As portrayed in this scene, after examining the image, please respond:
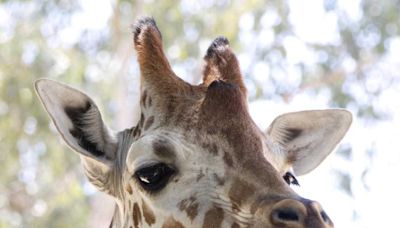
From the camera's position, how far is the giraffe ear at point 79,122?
161 inches

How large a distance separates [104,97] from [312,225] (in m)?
14.9

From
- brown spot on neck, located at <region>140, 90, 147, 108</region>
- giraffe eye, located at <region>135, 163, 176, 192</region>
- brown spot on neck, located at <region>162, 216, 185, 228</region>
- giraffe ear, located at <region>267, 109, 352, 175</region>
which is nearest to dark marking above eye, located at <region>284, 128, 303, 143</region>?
giraffe ear, located at <region>267, 109, 352, 175</region>

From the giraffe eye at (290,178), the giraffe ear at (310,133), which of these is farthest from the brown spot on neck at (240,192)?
the giraffe ear at (310,133)

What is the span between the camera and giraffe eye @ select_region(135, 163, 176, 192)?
3572 millimetres

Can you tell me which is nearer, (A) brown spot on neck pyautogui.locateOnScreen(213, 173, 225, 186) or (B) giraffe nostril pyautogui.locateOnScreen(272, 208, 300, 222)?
(B) giraffe nostril pyautogui.locateOnScreen(272, 208, 300, 222)

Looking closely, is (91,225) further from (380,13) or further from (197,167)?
(197,167)

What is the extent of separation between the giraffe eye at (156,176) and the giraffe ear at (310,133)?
1.00 metres

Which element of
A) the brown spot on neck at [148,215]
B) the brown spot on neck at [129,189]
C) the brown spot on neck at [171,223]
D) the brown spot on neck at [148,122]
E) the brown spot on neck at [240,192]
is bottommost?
the brown spot on neck at [171,223]

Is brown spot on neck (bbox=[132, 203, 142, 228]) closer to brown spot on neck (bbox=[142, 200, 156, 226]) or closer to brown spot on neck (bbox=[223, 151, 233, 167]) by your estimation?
brown spot on neck (bbox=[142, 200, 156, 226])

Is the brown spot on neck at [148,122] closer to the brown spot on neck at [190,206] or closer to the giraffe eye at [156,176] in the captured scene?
the giraffe eye at [156,176]

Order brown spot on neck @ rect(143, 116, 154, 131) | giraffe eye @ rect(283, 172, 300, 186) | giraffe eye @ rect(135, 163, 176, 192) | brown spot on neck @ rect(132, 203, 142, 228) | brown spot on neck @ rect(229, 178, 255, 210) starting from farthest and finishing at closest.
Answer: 1. brown spot on neck @ rect(143, 116, 154, 131)
2. giraffe eye @ rect(283, 172, 300, 186)
3. brown spot on neck @ rect(132, 203, 142, 228)
4. giraffe eye @ rect(135, 163, 176, 192)
5. brown spot on neck @ rect(229, 178, 255, 210)

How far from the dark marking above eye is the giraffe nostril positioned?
1.51 m

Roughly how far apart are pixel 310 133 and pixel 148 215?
133 centimetres

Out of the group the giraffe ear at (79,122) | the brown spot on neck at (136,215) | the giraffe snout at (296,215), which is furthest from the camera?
the giraffe ear at (79,122)
